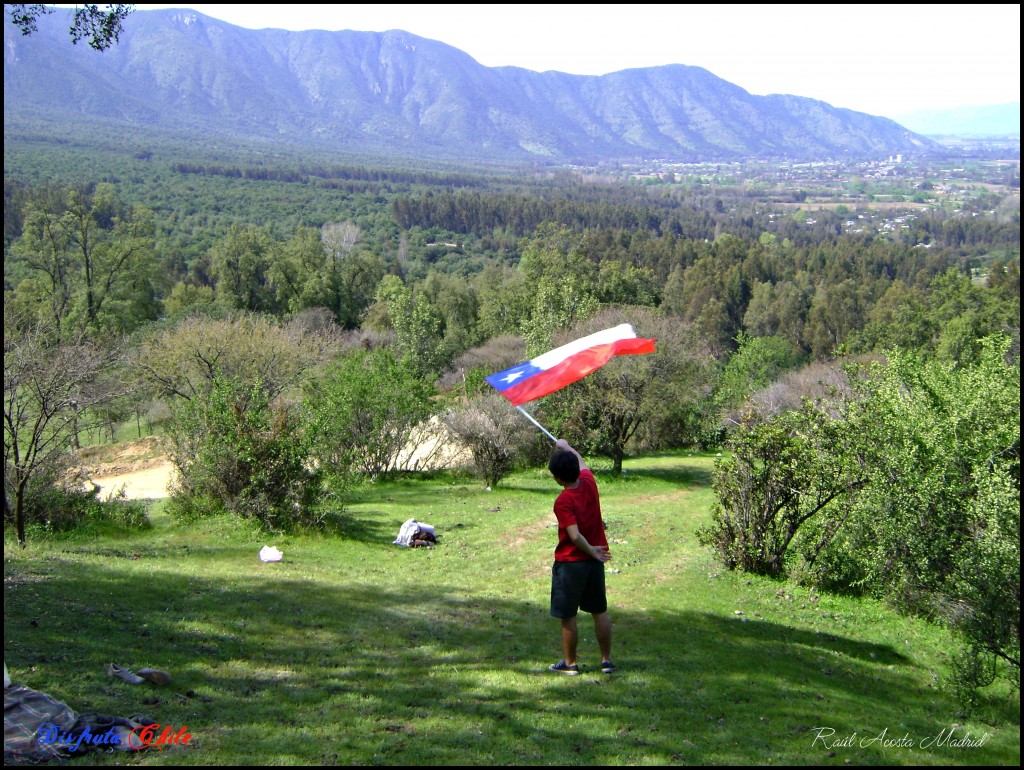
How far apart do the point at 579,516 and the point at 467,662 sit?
2326 mm

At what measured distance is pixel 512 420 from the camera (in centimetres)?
2488

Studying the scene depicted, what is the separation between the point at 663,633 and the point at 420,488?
53.2 feet

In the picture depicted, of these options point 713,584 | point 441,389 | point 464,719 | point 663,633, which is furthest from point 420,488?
point 441,389

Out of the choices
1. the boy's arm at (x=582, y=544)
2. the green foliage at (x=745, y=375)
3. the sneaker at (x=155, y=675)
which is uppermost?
the boy's arm at (x=582, y=544)


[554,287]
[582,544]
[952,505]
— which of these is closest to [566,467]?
[582,544]

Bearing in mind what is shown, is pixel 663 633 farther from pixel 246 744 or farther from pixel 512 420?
pixel 512 420

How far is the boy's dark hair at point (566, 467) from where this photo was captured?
730 cm

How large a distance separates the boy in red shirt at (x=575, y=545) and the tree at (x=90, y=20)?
9.90 meters

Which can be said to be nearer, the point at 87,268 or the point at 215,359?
the point at 215,359

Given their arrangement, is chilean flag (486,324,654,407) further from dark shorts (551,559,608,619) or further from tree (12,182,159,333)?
tree (12,182,159,333)

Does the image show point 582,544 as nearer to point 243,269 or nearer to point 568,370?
point 568,370

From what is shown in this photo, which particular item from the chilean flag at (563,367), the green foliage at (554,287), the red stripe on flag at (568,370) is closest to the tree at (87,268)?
the green foliage at (554,287)

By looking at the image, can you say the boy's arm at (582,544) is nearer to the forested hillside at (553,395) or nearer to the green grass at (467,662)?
the green grass at (467,662)

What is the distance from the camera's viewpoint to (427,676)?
776cm
